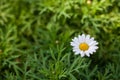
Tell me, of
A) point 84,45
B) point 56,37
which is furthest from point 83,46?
point 56,37

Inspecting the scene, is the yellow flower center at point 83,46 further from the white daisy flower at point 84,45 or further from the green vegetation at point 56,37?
the green vegetation at point 56,37

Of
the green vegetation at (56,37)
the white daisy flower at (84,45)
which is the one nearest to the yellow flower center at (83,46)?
the white daisy flower at (84,45)

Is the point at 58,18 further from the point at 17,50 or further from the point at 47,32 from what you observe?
the point at 17,50

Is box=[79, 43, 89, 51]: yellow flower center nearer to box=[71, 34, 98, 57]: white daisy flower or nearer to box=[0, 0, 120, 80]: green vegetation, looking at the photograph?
box=[71, 34, 98, 57]: white daisy flower

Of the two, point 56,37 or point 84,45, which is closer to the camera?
point 84,45

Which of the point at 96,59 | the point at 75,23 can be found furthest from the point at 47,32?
the point at 96,59

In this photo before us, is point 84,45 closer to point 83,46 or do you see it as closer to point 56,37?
point 83,46

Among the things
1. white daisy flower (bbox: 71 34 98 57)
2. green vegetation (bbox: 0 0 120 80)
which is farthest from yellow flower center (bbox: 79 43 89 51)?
green vegetation (bbox: 0 0 120 80)

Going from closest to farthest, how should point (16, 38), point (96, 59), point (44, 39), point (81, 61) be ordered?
1. point (81, 61)
2. point (96, 59)
3. point (44, 39)
4. point (16, 38)
